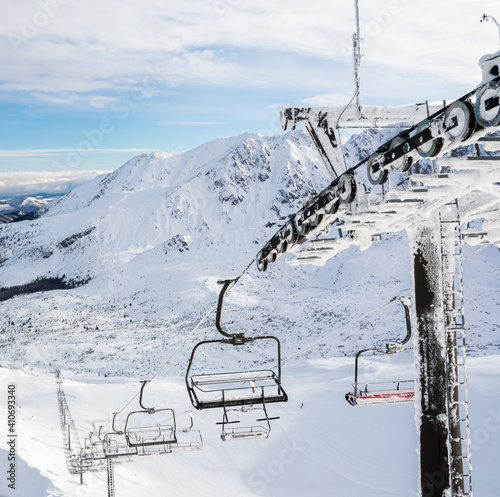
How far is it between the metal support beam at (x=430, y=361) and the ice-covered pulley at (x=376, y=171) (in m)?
1.78

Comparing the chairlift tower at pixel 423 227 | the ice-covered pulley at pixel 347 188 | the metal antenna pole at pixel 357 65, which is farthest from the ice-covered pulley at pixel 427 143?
the metal antenna pole at pixel 357 65

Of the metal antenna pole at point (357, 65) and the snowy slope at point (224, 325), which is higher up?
the metal antenna pole at point (357, 65)

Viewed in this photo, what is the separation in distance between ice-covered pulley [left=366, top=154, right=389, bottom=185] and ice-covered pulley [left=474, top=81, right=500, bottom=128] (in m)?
1.14

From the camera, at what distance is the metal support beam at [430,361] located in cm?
540

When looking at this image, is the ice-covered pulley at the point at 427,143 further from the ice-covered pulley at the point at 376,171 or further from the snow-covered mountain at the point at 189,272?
the snow-covered mountain at the point at 189,272

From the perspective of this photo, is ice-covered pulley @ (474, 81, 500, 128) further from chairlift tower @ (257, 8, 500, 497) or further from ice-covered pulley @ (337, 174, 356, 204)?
ice-covered pulley @ (337, 174, 356, 204)

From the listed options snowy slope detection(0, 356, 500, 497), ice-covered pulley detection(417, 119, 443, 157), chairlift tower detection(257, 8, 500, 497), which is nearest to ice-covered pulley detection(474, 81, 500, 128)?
ice-covered pulley detection(417, 119, 443, 157)

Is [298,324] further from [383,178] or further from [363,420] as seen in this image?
[383,178]

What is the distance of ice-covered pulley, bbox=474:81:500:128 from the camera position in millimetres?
2602

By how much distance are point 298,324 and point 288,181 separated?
192 feet

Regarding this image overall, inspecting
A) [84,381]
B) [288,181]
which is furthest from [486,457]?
[288,181]

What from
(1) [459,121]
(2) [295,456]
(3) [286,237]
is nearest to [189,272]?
(2) [295,456]

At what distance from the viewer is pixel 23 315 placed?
49.8 meters

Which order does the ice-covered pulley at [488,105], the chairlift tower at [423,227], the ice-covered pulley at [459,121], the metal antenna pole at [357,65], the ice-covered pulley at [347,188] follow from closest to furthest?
the ice-covered pulley at [488,105]
the ice-covered pulley at [459,121]
the chairlift tower at [423,227]
the ice-covered pulley at [347,188]
the metal antenna pole at [357,65]
